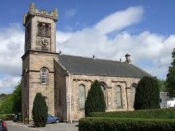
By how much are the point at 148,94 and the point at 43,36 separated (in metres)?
22.3

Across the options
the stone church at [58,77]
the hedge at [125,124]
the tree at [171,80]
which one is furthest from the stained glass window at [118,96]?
the hedge at [125,124]

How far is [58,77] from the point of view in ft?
143

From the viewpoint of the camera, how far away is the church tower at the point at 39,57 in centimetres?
4288

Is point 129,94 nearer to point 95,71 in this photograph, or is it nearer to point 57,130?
point 95,71

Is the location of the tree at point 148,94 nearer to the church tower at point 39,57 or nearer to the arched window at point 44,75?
the church tower at point 39,57

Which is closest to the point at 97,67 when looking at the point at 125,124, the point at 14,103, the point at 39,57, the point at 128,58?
the point at 39,57

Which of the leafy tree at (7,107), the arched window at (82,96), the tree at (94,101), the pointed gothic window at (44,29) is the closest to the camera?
the tree at (94,101)

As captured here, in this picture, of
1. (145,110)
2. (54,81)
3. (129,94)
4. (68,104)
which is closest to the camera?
(145,110)

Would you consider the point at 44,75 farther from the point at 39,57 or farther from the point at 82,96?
the point at 82,96

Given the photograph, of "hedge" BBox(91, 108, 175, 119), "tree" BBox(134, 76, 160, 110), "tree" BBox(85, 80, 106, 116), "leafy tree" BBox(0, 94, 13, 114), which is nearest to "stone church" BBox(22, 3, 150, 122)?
"tree" BBox(85, 80, 106, 116)

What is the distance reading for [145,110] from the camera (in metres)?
28.0

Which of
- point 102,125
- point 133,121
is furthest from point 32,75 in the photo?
point 133,121

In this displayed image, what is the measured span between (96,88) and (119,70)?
20446mm

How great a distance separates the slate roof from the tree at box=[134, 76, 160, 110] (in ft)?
49.2
